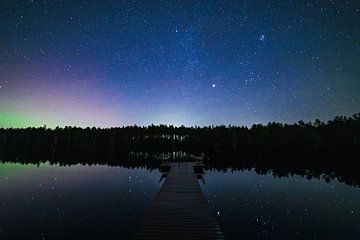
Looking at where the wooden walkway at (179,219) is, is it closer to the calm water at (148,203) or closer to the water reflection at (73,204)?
the calm water at (148,203)

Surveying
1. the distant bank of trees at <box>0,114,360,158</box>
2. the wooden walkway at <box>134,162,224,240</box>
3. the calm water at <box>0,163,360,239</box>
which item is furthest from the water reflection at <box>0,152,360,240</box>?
the distant bank of trees at <box>0,114,360,158</box>

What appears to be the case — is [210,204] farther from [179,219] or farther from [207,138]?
[207,138]

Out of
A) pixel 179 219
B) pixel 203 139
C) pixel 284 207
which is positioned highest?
pixel 203 139

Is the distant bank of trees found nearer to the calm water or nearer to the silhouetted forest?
the silhouetted forest

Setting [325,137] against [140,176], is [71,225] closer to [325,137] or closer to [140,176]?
[140,176]

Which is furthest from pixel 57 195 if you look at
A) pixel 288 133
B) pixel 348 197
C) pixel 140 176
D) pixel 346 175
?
pixel 288 133

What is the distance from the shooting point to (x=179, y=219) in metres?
12.0

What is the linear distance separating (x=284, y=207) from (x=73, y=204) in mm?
13057

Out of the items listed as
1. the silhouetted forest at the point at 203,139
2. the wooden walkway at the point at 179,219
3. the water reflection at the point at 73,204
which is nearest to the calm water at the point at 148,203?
the water reflection at the point at 73,204

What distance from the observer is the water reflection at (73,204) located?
13625 millimetres

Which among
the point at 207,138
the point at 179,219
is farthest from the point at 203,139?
the point at 179,219

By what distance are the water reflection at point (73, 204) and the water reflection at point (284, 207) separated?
4.90 meters

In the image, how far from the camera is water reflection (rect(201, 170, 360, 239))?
44.5ft

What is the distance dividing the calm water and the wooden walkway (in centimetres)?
152
